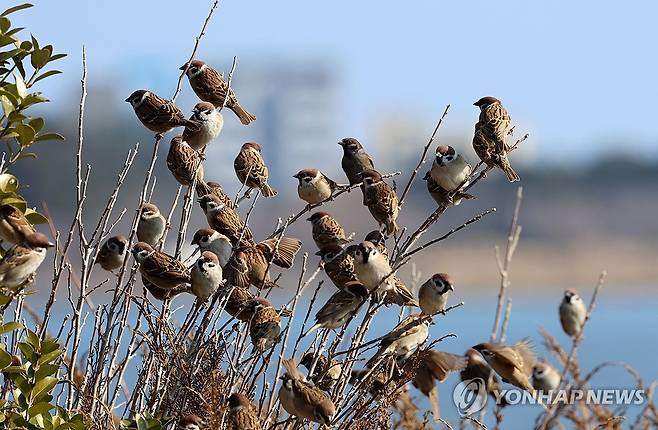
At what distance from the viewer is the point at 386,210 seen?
189 inches

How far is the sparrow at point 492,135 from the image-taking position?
4.54 m

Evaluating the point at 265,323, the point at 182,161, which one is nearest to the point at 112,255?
the point at 182,161

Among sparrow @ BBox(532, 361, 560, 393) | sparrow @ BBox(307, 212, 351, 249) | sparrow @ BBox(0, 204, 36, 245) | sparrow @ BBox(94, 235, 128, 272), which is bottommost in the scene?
sparrow @ BBox(0, 204, 36, 245)

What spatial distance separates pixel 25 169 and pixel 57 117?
4.62 meters

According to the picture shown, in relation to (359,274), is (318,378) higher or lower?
lower

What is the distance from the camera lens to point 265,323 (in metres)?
3.97

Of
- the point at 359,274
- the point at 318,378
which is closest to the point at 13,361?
the point at 318,378

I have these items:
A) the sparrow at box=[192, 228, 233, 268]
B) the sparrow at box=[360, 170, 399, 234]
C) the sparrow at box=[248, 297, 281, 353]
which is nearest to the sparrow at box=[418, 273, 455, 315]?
the sparrow at box=[360, 170, 399, 234]

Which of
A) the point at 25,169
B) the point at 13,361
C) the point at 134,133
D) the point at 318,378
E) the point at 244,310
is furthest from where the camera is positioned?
the point at 134,133

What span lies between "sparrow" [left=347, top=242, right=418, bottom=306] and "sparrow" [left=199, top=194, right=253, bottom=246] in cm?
44

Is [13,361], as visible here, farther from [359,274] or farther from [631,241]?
[631,241]

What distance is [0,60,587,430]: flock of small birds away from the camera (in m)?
3.59

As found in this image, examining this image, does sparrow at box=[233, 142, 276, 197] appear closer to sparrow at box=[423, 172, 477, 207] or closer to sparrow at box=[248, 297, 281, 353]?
sparrow at box=[423, 172, 477, 207]

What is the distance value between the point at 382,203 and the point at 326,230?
0.37 meters
